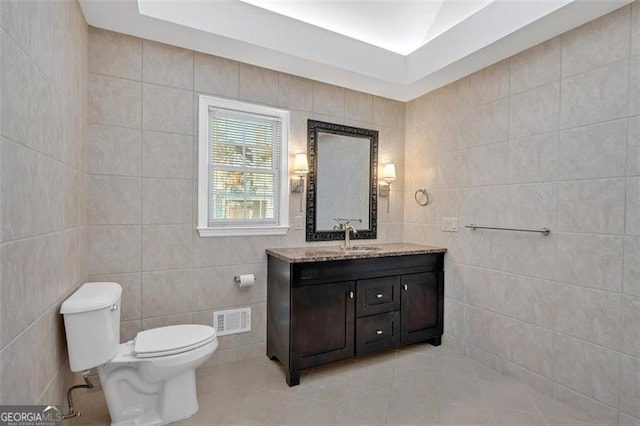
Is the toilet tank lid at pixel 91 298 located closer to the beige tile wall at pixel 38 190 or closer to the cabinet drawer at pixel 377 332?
the beige tile wall at pixel 38 190

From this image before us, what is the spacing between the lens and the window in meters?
2.51

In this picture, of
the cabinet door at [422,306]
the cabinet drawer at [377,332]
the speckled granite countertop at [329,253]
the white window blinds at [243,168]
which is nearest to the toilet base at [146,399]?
the speckled granite countertop at [329,253]

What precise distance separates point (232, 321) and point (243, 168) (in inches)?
49.2

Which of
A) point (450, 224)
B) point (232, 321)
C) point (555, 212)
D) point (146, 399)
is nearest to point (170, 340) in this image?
point (146, 399)

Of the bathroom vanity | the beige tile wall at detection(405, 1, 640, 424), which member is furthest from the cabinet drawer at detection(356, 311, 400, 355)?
the beige tile wall at detection(405, 1, 640, 424)

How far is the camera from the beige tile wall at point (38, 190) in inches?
40.6

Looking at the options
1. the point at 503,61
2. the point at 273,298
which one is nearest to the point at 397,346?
the point at 273,298

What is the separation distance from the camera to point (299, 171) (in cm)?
280

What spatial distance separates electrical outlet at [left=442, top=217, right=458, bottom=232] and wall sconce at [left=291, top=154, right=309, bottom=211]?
1351 mm

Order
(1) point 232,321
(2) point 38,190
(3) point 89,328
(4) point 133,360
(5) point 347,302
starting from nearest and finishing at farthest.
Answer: (2) point 38,190 < (3) point 89,328 < (4) point 133,360 < (5) point 347,302 < (1) point 232,321

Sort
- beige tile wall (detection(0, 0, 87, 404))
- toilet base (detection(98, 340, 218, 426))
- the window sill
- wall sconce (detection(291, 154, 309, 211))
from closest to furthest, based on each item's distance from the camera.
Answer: beige tile wall (detection(0, 0, 87, 404)), toilet base (detection(98, 340, 218, 426)), the window sill, wall sconce (detection(291, 154, 309, 211))

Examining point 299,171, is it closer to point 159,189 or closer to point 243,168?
point 243,168

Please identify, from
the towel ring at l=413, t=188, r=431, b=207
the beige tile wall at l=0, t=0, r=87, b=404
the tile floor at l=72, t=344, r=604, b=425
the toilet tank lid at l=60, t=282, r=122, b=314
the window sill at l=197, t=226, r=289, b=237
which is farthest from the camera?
the towel ring at l=413, t=188, r=431, b=207

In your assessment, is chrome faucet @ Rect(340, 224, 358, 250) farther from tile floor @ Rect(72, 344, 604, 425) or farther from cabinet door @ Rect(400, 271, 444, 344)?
tile floor @ Rect(72, 344, 604, 425)
